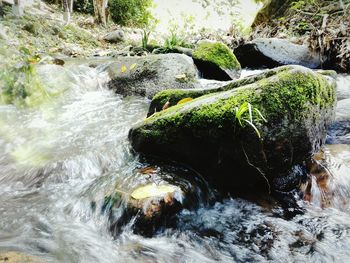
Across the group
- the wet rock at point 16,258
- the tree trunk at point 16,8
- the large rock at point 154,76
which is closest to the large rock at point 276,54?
the large rock at point 154,76

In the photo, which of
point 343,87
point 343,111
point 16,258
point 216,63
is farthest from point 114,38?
point 16,258

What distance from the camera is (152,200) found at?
233 centimetres

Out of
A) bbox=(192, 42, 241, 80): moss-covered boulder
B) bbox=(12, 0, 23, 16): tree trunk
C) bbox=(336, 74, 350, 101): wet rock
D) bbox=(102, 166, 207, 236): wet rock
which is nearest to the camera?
bbox=(102, 166, 207, 236): wet rock

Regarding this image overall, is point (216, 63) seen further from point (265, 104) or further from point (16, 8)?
point (16, 8)

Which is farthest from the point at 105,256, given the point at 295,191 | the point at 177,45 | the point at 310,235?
the point at 177,45

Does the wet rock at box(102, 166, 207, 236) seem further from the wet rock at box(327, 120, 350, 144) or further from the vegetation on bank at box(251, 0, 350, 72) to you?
the vegetation on bank at box(251, 0, 350, 72)

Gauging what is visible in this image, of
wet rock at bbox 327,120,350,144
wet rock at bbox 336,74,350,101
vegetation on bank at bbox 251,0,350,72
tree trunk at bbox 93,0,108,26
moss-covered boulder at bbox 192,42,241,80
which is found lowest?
wet rock at bbox 327,120,350,144

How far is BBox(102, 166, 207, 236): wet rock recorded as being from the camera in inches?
Answer: 89.7

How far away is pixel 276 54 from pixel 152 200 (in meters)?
5.87

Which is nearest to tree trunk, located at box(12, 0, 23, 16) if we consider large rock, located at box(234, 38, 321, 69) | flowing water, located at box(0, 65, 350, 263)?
large rock, located at box(234, 38, 321, 69)

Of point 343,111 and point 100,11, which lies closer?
point 343,111

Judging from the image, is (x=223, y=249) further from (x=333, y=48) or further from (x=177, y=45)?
(x=177, y=45)

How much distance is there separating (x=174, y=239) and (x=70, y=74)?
4.94 metres

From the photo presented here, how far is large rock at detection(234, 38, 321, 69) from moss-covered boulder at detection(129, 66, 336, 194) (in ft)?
14.2
